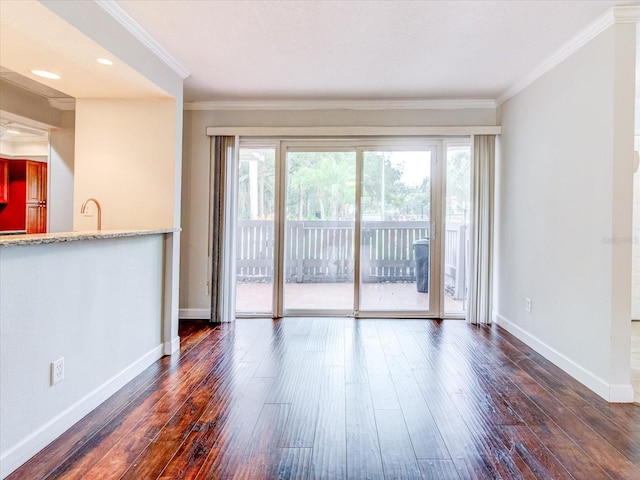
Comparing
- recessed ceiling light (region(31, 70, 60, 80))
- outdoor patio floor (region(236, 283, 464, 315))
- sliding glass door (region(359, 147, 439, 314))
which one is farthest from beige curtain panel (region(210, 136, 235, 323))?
recessed ceiling light (region(31, 70, 60, 80))

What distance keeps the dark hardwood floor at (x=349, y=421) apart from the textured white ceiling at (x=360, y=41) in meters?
2.51

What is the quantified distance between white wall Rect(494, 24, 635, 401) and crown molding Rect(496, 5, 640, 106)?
41 mm

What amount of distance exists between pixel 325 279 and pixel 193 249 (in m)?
1.60

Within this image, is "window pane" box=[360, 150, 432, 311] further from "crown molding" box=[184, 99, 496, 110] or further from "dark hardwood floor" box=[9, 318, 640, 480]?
"dark hardwood floor" box=[9, 318, 640, 480]

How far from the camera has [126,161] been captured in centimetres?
317

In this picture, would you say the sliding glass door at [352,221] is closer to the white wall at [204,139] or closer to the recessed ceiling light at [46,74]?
the white wall at [204,139]

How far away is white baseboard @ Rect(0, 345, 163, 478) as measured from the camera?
65.7 inches

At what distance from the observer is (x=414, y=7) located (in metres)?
2.36

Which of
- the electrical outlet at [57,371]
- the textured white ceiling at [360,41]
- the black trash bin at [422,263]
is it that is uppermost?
the textured white ceiling at [360,41]

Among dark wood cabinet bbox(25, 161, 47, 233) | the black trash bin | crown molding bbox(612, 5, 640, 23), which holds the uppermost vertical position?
crown molding bbox(612, 5, 640, 23)

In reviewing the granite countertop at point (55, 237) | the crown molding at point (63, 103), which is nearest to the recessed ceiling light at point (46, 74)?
the granite countertop at point (55, 237)

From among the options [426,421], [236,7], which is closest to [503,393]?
[426,421]

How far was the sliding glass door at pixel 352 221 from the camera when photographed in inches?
173

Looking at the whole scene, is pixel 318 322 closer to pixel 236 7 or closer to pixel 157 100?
pixel 157 100
